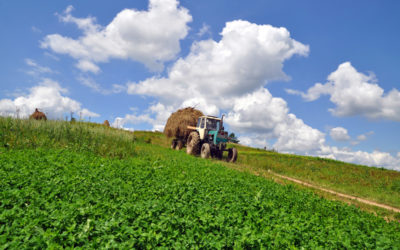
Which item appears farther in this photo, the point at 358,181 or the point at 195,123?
the point at 195,123

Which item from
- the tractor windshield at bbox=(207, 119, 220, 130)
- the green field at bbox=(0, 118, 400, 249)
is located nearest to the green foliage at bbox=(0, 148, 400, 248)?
the green field at bbox=(0, 118, 400, 249)

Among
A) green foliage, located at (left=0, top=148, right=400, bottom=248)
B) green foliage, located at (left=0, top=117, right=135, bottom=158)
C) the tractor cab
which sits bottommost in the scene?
green foliage, located at (left=0, top=148, right=400, bottom=248)

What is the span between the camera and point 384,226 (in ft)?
22.6

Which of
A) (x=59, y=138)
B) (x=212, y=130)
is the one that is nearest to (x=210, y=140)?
(x=212, y=130)

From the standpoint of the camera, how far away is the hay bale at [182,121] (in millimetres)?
20703

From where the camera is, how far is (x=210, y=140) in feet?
58.5

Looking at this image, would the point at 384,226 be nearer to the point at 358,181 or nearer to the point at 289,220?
the point at 289,220

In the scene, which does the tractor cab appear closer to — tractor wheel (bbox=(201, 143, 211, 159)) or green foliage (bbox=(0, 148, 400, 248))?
tractor wheel (bbox=(201, 143, 211, 159))

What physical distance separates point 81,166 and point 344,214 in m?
Answer: 8.76

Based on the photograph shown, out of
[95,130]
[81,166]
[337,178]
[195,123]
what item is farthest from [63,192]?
[337,178]

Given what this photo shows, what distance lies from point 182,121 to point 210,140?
398 centimetres

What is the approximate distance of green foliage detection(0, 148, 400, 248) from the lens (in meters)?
3.85

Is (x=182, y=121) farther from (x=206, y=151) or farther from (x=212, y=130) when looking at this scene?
(x=206, y=151)

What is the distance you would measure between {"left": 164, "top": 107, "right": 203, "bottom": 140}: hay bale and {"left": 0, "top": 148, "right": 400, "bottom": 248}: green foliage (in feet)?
41.3
